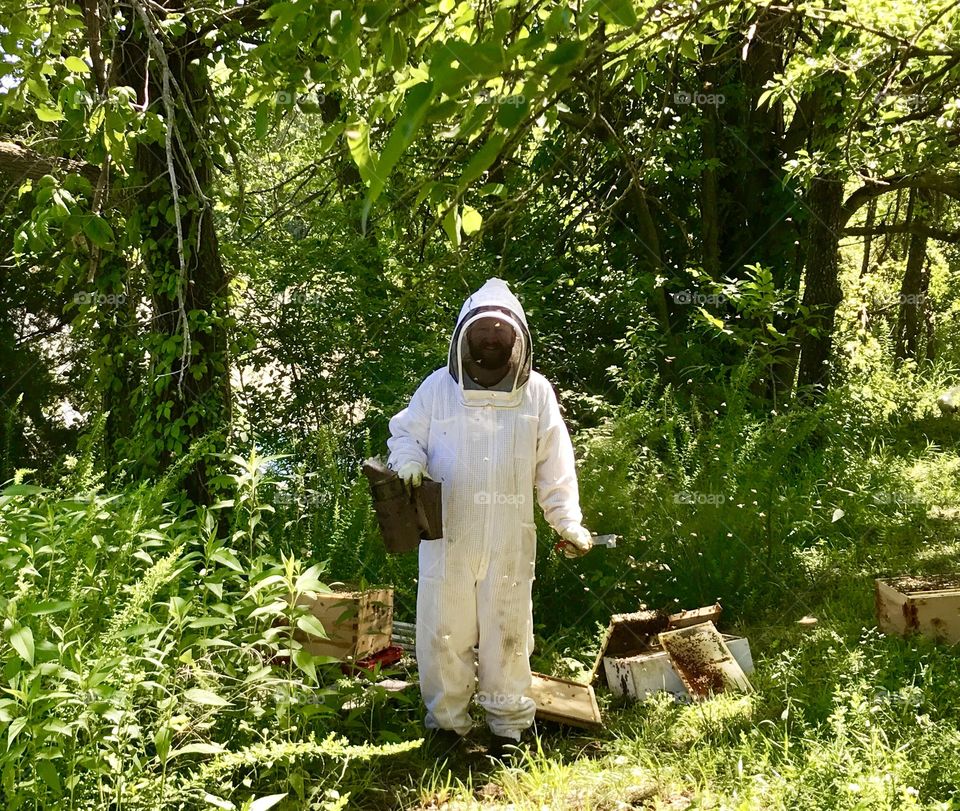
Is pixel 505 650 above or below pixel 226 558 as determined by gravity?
below

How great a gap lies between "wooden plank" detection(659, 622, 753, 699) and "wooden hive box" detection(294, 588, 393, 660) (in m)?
1.33

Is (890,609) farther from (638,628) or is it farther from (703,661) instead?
(638,628)

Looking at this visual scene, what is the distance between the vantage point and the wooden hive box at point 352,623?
4.06 m

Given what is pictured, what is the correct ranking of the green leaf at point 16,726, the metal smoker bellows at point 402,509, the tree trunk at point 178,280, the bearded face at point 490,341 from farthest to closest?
the tree trunk at point 178,280, the bearded face at point 490,341, the metal smoker bellows at point 402,509, the green leaf at point 16,726

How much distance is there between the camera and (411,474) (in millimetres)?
3766

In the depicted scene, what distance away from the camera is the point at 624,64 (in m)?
3.38

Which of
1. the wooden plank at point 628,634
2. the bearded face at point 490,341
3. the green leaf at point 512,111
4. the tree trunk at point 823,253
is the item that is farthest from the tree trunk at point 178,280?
the tree trunk at point 823,253

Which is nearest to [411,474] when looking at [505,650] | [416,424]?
[416,424]

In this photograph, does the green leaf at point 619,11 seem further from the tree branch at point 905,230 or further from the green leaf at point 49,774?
the tree branch at point 905,230

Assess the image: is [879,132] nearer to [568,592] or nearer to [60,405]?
[568,592]

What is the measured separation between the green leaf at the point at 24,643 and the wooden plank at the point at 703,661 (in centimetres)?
285

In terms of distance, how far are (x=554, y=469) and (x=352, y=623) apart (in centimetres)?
112

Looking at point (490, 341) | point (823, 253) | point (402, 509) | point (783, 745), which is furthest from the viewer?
point (823, 253)

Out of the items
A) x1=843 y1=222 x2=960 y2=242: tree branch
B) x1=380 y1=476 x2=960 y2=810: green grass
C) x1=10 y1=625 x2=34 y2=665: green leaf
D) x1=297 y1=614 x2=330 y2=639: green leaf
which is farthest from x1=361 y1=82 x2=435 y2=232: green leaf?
x1=843 y1=222 x2=960 y2=242: tree branch
